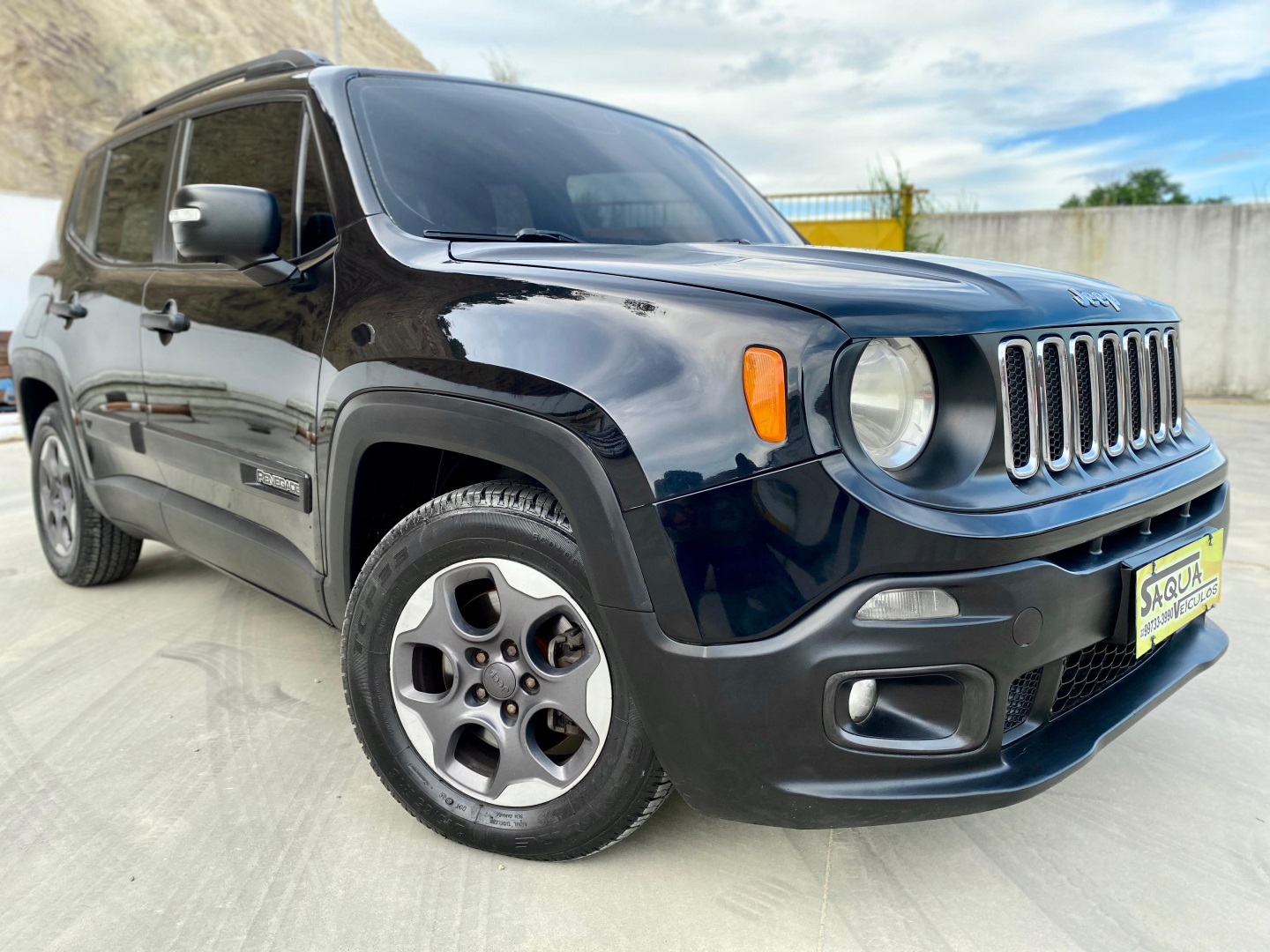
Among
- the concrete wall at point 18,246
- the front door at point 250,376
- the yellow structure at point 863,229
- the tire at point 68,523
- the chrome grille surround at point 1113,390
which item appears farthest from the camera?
the concrete wall at point 18,246

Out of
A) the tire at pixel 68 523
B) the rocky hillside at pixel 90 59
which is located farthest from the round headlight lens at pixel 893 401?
the rocky hillside at pixel 90 59

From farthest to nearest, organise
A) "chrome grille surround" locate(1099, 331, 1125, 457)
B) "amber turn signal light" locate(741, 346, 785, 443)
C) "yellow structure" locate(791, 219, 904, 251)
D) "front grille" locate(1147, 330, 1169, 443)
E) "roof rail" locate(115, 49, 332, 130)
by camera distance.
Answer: "yellow structure" locate(791, 219, 904, 251), "roof rail" locate(115, 49, 332, 130), "front grille" locate(1147, 330, 1169, 443), "chrome grille surround" locate(1099, 331, 1125, 457), "amber turn signal light" locate(741, 346, 785, 443)

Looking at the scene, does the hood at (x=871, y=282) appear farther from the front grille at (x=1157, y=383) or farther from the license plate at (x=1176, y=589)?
the license plate at (x=1176, y=589)

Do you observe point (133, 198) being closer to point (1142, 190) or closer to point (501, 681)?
point (501, 681)

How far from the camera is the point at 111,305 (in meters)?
3.26

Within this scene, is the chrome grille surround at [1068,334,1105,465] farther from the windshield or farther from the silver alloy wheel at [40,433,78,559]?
the silver alloy wheel at [40,433,78,559]

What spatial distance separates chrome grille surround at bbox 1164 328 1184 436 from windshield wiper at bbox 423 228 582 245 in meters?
1.42

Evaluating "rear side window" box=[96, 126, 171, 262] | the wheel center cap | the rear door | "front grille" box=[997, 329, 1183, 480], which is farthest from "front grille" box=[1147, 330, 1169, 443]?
"rear side window" box=[96, 126, 171, 262]

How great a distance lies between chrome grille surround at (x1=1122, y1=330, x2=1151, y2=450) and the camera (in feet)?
6.82

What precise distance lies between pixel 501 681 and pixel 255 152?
5.67 feet

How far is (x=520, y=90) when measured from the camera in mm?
2969

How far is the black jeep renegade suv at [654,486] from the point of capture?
158cm

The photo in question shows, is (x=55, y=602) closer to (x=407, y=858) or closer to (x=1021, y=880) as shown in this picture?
(x=407, y=858)

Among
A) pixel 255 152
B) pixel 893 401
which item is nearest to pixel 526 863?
pixel 893 401
